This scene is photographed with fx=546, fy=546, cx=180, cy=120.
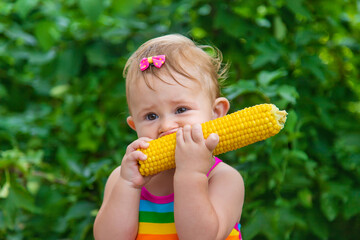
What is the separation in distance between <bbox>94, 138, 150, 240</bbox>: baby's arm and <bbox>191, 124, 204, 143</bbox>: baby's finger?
157mm

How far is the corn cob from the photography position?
1613mm

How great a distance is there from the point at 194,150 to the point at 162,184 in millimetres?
273

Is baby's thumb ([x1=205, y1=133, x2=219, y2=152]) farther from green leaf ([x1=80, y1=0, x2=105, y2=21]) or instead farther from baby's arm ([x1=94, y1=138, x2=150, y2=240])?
green leaf ([x1=80, y1=0, x2=105, y2=21])

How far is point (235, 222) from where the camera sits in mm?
1726

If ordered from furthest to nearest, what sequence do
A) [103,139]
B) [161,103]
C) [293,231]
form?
[103,139] → [293,231] → [161,103]

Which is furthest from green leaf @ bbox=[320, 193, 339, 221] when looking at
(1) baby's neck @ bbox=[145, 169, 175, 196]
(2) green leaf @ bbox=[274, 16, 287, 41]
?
(1) baby's neck @ bbox=[145, 169, 175, 196]

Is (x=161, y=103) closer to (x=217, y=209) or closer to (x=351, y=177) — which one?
(x=217, y=209)

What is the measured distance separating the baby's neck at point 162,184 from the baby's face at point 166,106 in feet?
0.47

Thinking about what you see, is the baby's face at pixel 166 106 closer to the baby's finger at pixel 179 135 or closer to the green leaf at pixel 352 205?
the baby's finger at pixel 179 135

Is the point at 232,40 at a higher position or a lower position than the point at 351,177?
higher

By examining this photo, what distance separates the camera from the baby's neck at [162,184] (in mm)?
1784

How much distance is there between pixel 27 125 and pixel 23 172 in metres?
0.61

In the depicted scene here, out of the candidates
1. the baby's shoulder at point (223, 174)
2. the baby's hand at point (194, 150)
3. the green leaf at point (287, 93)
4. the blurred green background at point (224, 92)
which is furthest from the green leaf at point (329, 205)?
the baby's hand at point (194, 150)

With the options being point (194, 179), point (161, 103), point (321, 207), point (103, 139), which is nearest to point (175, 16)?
point (103, 139)
